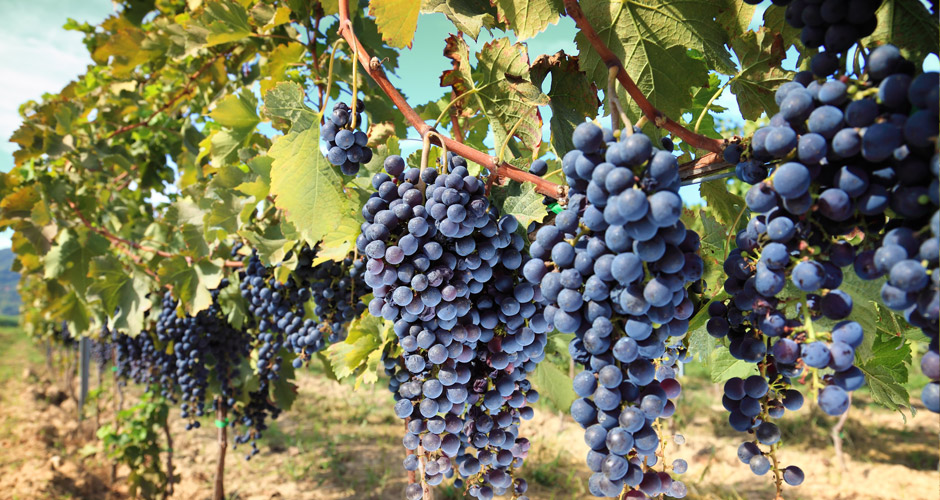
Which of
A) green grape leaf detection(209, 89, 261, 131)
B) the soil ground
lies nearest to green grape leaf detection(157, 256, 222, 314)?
green grape leaf detection(209, 89, 261, 131)

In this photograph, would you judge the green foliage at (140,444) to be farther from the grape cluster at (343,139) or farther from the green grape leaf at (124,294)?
the grape cluster at (343,139)

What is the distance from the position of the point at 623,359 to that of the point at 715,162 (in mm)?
471

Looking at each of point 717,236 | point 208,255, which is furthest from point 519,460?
point 208,255

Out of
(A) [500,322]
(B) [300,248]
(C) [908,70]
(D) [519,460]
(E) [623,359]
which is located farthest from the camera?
(B) [300,248]

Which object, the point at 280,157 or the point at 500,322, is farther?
the point at 280,157

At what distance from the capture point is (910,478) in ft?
21.3

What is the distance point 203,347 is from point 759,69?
4.00 metres

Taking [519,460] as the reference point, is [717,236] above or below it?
above

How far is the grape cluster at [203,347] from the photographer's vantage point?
3.75 m

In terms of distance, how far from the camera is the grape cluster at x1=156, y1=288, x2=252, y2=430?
12.3ft

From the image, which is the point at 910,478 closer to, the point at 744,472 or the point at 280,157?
the point at 744,472

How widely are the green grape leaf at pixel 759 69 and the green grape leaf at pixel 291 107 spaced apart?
A: 1146mm

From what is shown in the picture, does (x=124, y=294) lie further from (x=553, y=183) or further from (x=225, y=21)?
(x=553, y=183)

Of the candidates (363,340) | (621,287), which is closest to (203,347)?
(363,340)
